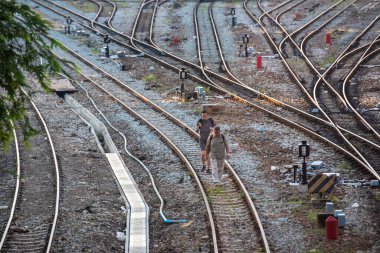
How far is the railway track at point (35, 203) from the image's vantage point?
17094 mm

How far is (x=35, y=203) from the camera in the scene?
781 inches

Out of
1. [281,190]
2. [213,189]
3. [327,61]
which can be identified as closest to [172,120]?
[213,189]

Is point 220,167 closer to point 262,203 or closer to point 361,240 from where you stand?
point 262,203

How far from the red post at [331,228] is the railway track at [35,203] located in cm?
462

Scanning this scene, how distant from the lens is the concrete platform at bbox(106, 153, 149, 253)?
664 inches

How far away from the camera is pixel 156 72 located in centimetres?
3822

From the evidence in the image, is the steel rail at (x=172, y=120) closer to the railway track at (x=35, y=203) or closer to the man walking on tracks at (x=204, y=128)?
the man walking on tracks at (x=204, y=128)

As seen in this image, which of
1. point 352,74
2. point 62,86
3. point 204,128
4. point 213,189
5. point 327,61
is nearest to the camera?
point 213,189

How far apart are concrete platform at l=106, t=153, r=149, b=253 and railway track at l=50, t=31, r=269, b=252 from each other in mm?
1224

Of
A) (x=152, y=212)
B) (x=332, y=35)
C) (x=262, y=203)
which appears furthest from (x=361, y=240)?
(x=332, y=35)

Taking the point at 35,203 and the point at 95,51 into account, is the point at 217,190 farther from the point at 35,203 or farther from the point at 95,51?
the point at 95,51

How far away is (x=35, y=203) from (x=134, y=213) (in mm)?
2182

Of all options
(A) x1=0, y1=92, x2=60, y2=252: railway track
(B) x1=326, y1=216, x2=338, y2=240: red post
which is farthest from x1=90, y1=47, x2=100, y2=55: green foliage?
(B) x1=326, y1=216, x2=338, y2=240: red post

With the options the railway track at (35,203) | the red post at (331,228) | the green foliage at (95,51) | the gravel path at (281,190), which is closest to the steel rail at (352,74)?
the gravel path at (281,190)
